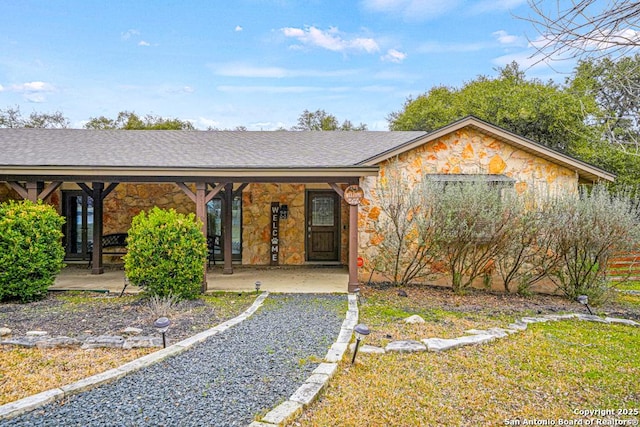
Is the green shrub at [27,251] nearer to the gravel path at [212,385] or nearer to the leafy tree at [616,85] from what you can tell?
the gravel path at [212,385]

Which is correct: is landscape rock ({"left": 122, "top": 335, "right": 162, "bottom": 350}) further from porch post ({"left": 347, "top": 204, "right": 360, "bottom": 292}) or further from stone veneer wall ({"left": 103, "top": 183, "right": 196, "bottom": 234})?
stone veneer wall ({"left": 103, "top": 183, "right": 196, "bottom": 234})

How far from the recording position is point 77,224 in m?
11.1

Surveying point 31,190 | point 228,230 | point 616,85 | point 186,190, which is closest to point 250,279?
point 228,230

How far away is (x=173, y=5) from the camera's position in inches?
481

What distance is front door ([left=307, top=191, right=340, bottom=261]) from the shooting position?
10.8 metres

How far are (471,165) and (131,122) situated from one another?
78.1ft

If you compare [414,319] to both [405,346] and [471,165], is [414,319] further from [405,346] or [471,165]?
[471,165]

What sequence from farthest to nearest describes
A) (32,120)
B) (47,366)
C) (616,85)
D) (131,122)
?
(32,120), (131,122), (47,366), (616,85)

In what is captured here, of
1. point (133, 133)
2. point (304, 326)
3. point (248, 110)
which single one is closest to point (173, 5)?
point (133, 133)

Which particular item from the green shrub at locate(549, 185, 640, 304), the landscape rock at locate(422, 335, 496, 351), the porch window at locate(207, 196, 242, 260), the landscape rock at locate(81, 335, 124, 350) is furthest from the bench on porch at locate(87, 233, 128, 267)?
the green shrub at locate(549, 185, 640, 304)

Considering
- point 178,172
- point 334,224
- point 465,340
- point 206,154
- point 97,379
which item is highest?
point 206,154

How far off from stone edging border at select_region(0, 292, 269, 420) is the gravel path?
0.06 m

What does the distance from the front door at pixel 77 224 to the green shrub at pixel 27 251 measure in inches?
165

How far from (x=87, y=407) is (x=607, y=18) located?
444 centimetres
